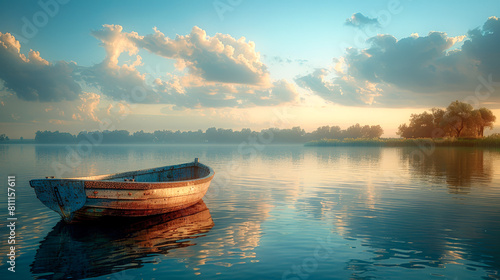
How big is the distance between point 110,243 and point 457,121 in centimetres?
11416

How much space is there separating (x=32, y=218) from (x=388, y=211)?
18.1 metres

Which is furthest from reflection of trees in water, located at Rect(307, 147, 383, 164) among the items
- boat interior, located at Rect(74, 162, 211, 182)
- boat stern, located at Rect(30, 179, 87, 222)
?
boat stern, located at Rect(30, 179, 87, 222)

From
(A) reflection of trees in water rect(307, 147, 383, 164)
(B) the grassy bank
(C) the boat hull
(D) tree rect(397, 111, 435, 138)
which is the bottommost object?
(A) reflection of trees in water rect(307, 147, 383, 164)

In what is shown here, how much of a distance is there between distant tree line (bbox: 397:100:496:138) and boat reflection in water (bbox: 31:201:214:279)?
4266 inches

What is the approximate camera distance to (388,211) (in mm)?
17516

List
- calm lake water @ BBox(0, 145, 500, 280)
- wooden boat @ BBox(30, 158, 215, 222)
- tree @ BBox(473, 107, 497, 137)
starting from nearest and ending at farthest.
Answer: calm lake water @ BBox(0, 145, 500, 280) < wooden boat @ BBox(30, 158, 215, 222) < tree @ BBox(473, 107, 497, 137)

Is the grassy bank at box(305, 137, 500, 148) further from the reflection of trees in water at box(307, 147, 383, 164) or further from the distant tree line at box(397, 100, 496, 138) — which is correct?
the reflection of trees in water at box(307, 147, 383, 164)

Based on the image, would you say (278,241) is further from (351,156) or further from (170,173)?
(351,156)

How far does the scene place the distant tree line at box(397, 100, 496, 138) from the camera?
101m

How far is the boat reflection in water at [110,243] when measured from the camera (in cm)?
983

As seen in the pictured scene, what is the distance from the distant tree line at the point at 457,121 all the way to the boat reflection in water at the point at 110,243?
356ft

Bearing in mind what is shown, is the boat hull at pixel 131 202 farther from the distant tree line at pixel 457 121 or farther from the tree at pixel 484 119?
the tree at pixel 484 119

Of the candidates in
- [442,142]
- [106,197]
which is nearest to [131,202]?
[106,197]

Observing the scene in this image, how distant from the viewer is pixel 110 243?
12109mm
